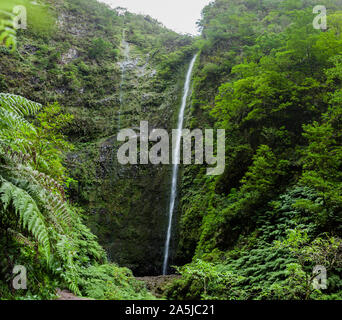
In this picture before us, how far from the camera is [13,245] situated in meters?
2.56

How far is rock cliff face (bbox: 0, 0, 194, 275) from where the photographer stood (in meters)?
11.6

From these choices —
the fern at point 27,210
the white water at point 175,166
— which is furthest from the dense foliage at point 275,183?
the fern at point 27,210

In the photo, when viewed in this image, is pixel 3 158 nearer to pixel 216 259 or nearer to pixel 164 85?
pixel 216 259

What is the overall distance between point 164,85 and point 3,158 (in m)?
14.8

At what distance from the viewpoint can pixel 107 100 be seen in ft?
52.3

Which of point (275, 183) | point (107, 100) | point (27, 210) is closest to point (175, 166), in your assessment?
point (275, 183)

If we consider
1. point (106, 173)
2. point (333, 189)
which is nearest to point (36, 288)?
point (333, 189)

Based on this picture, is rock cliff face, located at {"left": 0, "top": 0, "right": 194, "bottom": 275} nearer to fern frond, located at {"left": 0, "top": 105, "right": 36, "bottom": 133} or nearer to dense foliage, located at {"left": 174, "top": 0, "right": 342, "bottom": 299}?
dense foliage, located at {"left": 174, "top": 0, "right": 342, "bottom": 299}

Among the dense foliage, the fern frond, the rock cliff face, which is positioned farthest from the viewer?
the rock cliff face

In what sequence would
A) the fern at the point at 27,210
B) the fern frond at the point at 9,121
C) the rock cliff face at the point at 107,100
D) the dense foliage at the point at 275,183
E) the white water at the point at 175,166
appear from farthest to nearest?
the rock cliff face at the point at 107,100
the white water at the point at 175,166
the dense foliage at the point at 275,183
the fern frond at the point at 9,121
the fern at the point at 27,210

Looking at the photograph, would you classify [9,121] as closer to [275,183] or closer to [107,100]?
[275,183]

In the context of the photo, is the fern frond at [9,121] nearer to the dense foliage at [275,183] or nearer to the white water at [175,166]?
the dense foliage at [275,183]

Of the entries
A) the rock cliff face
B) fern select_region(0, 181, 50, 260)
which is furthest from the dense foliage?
fern select_region(0, 181, 50, 260)

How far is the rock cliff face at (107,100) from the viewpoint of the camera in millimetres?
11562
